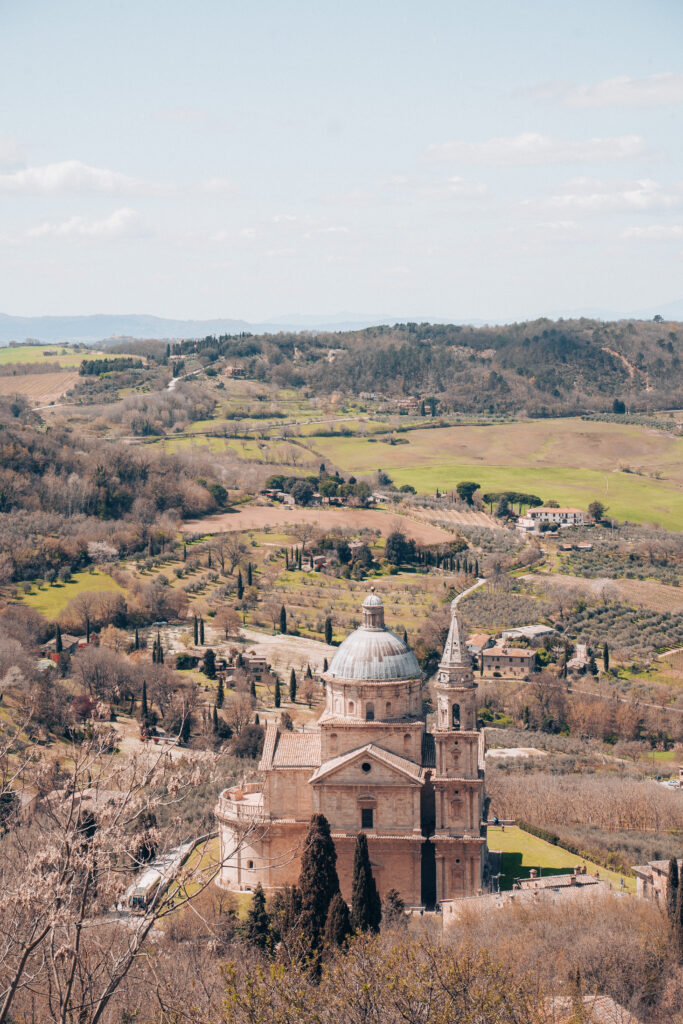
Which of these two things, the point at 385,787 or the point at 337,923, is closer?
the point at 337,923

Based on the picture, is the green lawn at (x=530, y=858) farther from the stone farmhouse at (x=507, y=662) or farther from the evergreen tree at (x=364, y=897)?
the stone farmhouse at (x=507, y=662)

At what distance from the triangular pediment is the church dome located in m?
3.06

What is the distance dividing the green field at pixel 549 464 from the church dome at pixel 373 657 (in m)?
97.2

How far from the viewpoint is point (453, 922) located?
4909cm

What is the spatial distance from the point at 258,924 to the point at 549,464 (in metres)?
140

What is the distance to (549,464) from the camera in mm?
183000

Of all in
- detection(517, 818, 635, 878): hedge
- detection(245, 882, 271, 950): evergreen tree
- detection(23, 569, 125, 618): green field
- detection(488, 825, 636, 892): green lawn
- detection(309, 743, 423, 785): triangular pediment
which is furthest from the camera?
detection(23, 569, 125, 618): green field

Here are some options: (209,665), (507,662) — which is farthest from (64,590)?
(507,662)

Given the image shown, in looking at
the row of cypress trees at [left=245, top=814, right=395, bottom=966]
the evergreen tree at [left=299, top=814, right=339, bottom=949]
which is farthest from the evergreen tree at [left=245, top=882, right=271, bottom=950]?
the evergreen tree at [left=299, top=814, right=339, bottom=949]

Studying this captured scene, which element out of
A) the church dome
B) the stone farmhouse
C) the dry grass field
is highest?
the church dome

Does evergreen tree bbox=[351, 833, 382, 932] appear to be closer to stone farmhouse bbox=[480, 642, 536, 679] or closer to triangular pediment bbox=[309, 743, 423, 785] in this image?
triangular pediment bbox=[309, 743, 423, 785]

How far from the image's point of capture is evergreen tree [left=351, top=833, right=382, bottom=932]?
4862 centimetres

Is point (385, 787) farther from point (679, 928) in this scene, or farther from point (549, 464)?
point (549, 464)

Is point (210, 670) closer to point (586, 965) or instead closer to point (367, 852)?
point (367, 852)
